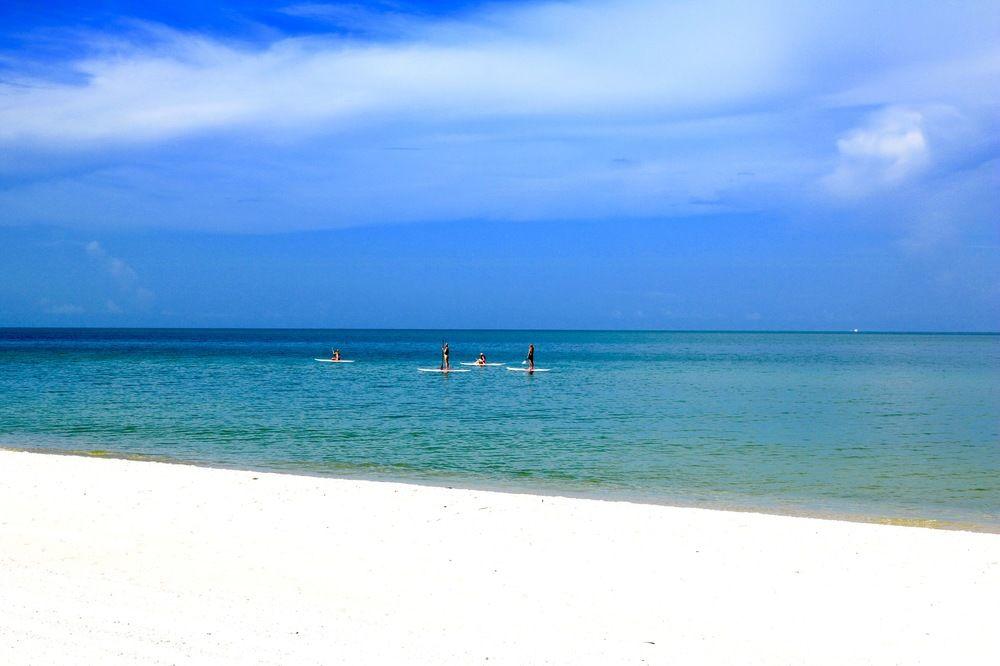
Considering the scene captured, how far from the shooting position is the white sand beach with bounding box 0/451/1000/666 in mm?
7188

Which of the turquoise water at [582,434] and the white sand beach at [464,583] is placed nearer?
the white sand beach at [464,583]

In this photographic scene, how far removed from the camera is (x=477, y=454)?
21.8m

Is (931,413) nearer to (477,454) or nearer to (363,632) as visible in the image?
(477,454)

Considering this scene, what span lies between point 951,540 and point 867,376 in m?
53.0

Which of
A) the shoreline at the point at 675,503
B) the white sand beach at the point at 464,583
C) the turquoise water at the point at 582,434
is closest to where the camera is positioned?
the white sand beach at the point at 464,583

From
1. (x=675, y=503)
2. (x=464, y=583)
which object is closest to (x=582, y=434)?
(x=675, y=503)

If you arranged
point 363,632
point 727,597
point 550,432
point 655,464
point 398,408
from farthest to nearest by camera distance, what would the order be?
point 398,408, point 550,432, point 655,464, point 727,597, point 363,632

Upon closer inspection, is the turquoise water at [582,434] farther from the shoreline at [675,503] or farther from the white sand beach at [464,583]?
the white sand beach at [464,583]

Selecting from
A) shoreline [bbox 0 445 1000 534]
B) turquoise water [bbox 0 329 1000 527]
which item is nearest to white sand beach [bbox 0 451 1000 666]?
shoreline [bbox 0 445 1000 534]

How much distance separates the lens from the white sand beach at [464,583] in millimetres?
7188

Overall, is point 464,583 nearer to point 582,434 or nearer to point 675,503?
point 675,503

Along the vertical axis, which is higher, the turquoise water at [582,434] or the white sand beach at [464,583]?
the white sand beach at [464,583]

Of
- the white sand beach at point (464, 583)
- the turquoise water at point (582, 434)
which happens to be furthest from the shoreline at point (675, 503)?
the white sand beach at point (464, 583)

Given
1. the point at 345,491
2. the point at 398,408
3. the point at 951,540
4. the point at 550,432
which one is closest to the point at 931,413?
the point at 550,432
